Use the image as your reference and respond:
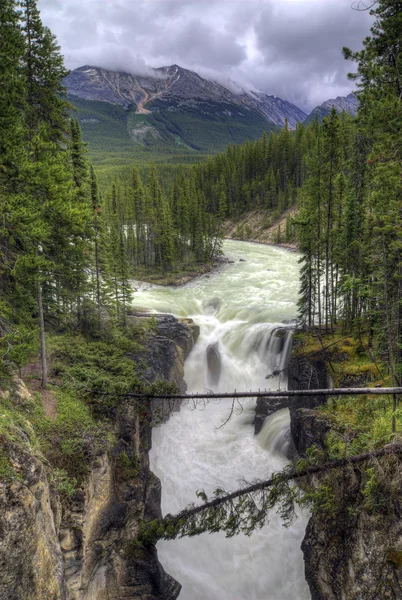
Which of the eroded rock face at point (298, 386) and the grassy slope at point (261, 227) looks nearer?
the eroded rock face at point (298, 386)

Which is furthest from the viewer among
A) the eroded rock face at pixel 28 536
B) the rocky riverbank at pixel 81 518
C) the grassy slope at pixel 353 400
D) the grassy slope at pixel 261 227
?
the grassy slope at pixel 261 227

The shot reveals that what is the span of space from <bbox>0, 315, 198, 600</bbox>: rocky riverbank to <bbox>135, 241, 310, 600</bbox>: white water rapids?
262 cm

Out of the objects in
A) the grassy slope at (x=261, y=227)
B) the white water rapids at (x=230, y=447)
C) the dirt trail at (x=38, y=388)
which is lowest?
the white water rapids at (x=230, y=447)

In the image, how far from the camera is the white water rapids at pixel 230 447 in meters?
15.0

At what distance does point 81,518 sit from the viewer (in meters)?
10.2

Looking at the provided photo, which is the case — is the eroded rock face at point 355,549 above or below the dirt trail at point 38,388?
below

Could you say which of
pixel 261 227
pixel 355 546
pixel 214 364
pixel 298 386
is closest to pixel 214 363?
pixel 214 364

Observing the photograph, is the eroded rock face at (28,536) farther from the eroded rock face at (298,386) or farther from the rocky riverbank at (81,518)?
the eroded rock face at (298,386)

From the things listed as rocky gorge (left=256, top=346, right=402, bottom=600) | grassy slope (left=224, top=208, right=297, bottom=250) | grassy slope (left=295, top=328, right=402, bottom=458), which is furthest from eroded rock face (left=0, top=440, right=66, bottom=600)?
grassy slope (left=224, top=208, right=297, bottom=250)

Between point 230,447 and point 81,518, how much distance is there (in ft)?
41.7

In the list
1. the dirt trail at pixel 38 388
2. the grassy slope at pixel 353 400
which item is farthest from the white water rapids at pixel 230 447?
the dirt trail at pixel 38 388

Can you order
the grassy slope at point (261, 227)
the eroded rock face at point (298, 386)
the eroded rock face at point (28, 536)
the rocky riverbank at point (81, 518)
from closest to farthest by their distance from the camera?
1. the eroded rock face at point (28, 536)
2. the rocky riverbank at point (81, 518)
3. the eroded rock face at point (298, 386)
4. the grassy slope at point (261, 227)

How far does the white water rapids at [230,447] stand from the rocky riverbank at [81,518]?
2.62 m

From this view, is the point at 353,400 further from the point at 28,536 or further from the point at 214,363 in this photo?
the point at 214,363
